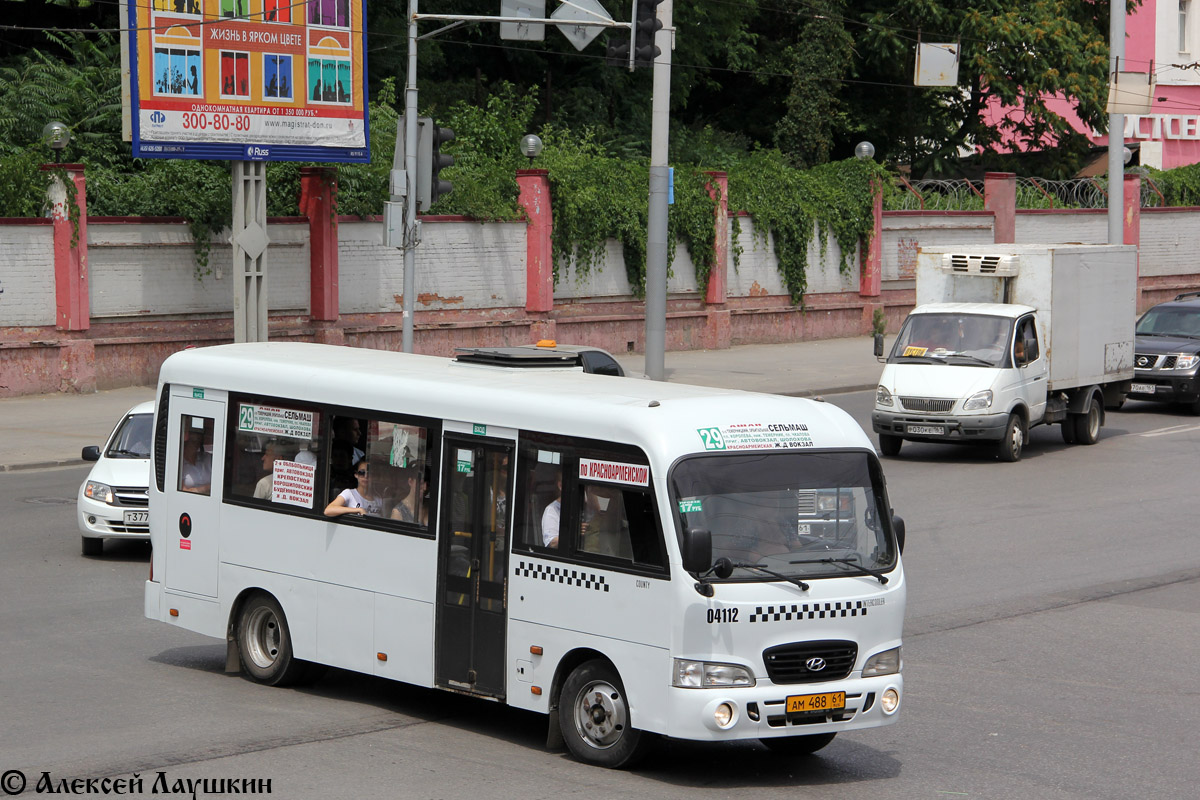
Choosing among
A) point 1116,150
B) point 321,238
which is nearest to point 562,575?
point 321,238

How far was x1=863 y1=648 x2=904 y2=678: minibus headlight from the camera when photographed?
8625 mm

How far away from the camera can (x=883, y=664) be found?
870 cm

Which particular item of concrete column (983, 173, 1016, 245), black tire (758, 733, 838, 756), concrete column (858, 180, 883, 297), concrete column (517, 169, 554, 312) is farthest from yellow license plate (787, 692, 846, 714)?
concrete column (983, 173, 1016, 245)

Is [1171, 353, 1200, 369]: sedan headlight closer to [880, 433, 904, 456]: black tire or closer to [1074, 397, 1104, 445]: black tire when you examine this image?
[1074, 397, 1104, 445]: black tire

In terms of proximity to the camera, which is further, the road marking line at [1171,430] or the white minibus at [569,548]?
the road marking line at [1171,430]

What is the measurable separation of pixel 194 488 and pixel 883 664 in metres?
5.04

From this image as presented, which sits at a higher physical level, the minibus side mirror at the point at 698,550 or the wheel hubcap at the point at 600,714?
the minibus side mirror at the point at 698,550

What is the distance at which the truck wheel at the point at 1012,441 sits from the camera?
72.5ft

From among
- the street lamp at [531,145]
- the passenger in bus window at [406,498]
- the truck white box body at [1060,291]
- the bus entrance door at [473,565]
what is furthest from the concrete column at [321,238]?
the bus entrance door at [473,565]

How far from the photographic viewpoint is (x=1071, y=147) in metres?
55.4

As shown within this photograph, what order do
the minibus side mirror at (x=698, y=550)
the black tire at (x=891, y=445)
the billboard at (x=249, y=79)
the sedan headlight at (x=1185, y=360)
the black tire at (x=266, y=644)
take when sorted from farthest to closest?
1. the sedan headlight at (x=1185, y=360)
2. the billboard at (x=249, y=79)
3. the black tire at (x=891, y=445)
4. the black tire at (x=266, y=644)
5. the minibus side mirror at (x=698, y=550)

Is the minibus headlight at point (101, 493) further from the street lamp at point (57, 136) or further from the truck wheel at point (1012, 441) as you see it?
the street lamp at point (57, 136)

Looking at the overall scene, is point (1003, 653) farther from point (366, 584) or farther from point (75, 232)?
point (75, 232)

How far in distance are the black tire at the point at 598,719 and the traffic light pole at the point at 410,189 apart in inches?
543
